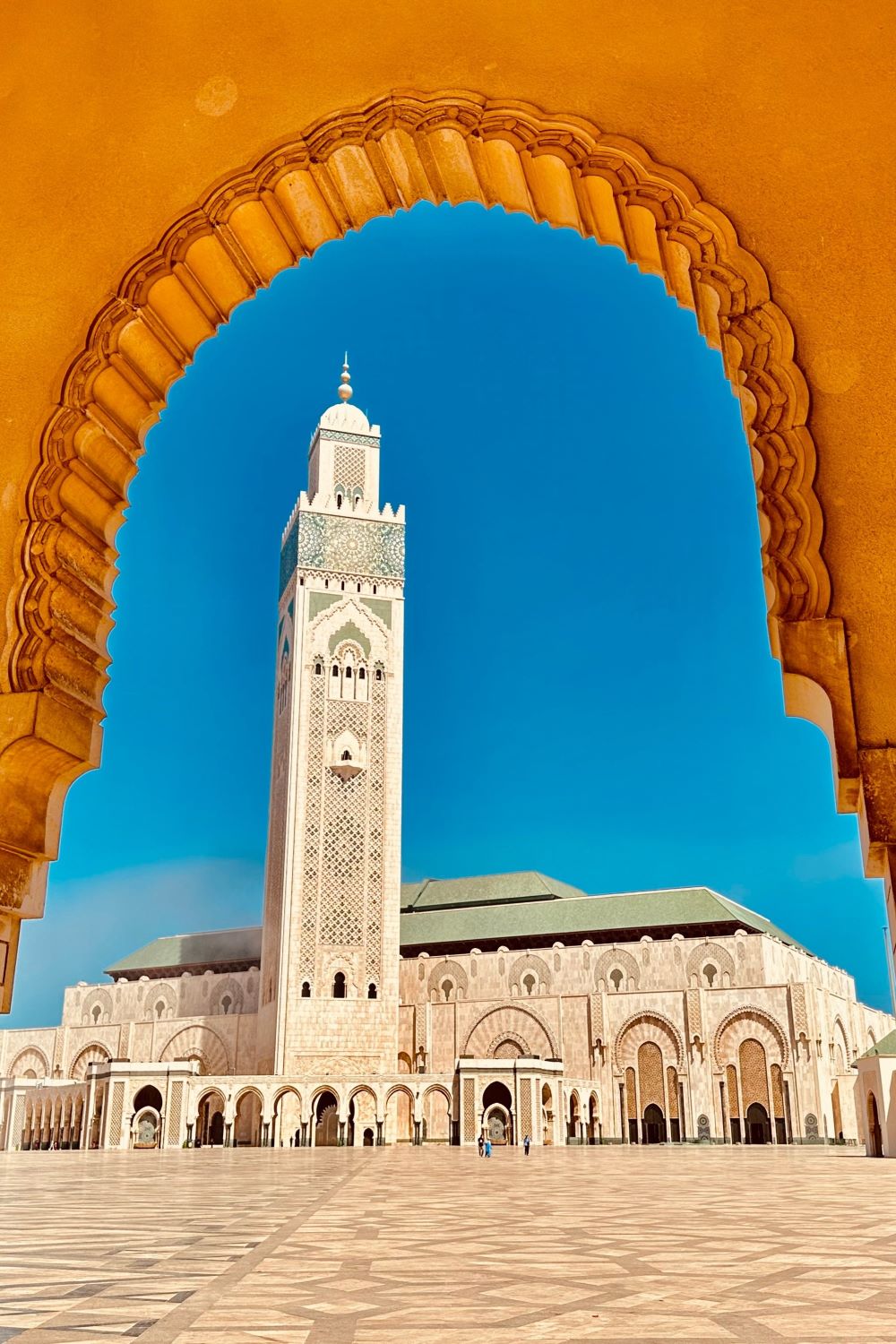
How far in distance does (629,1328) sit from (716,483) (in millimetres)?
49949

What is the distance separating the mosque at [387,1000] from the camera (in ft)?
71.6

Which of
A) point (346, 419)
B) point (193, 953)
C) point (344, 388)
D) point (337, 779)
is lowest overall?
point (193, 953)

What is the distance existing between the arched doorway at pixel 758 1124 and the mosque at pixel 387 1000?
35 millimetres

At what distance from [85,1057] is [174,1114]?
28.9ft

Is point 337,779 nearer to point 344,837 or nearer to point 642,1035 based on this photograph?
point 344,837

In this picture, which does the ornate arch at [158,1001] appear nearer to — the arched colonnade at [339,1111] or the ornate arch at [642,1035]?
the arched colonnade at [339,1111]

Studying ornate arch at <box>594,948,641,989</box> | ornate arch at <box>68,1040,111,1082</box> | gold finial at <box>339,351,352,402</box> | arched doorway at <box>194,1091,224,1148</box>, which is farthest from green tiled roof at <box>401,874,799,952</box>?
gold finial at <box>339,351,352,402</box>

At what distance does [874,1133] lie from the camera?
15391mm

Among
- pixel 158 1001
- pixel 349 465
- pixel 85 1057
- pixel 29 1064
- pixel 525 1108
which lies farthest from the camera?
pixel 29 1064

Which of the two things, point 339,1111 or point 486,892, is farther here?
point 486,892

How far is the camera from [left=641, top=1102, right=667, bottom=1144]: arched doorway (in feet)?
74.4

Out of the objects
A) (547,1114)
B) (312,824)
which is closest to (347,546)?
(312,824)

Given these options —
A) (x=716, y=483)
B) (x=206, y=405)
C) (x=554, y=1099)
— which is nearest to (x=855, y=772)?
(x=554, y=1099)

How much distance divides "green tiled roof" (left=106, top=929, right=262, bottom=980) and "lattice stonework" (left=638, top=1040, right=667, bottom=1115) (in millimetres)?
9306
